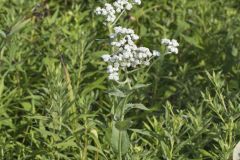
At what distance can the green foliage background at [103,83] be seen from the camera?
10.0 feet

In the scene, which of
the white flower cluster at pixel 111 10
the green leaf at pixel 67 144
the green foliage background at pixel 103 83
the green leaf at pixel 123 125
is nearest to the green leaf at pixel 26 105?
the green foliage background at pixel 103 83

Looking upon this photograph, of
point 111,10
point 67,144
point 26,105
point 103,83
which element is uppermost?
point 111,10

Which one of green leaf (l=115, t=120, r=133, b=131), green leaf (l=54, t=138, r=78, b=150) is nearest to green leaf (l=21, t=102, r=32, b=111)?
green leaf (l=54, t=138, r=78, b=150)

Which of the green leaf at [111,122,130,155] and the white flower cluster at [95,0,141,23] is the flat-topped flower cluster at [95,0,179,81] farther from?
the green leaf at [111,122,130,155]

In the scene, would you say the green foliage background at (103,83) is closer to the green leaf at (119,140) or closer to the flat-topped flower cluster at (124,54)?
the green leaf at (119,140)

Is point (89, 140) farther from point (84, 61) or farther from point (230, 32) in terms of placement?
point (230, 32)

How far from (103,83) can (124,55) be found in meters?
1.40

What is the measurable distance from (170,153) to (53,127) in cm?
70

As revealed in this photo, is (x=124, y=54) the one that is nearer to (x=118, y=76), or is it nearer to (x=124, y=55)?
Answer: (x=124, y=55)

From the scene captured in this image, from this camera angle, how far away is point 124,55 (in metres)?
2.68

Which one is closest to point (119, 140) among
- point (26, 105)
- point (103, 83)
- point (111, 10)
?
point (111, 10)

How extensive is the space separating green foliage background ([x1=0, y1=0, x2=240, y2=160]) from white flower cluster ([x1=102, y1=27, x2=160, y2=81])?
336mm

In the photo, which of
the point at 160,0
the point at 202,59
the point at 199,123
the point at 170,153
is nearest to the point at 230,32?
the point at 202,59

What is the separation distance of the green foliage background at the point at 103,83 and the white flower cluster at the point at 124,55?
336mm
